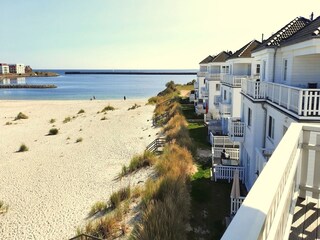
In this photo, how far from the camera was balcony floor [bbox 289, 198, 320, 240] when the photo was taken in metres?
4.02

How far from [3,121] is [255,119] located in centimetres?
4122

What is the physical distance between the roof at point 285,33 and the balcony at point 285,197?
9853 millimetres

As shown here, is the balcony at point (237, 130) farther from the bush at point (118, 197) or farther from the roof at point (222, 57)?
the roof at point (222, 57)

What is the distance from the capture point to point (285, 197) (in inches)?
122

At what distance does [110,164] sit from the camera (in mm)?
21359

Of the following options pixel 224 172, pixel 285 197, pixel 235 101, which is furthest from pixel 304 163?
pixel 235 101

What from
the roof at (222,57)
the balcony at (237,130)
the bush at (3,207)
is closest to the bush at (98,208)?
the bush at (3,207)

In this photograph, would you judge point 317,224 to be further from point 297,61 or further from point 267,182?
point 297,61

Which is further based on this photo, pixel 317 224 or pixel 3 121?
pixel 3 121

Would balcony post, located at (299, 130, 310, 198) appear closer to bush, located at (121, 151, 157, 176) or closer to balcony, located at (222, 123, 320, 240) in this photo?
balcony, located at (222, 123, 320, 240)

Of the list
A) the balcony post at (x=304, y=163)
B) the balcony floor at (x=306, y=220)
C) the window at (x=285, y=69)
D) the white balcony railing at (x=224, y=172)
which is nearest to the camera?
the balcony floor at (x=306, y=220)

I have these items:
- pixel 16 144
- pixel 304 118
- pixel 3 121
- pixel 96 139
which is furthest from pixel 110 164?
pixel 3 121

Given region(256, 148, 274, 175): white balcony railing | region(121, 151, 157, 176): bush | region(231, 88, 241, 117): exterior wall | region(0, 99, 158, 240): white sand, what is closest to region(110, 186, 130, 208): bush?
region(0, 99, 158, 240): white sand

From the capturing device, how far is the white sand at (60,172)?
44.1 ft
